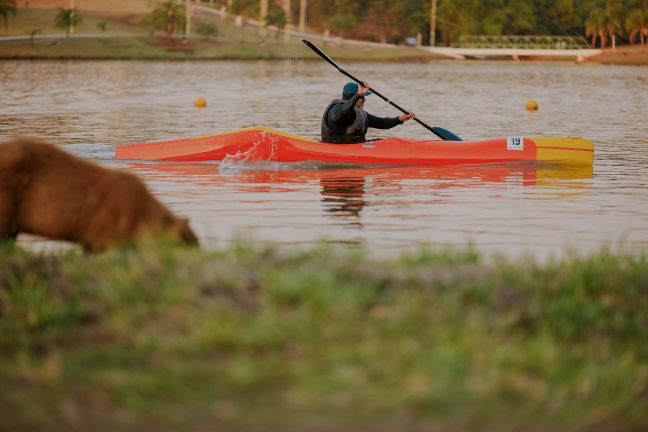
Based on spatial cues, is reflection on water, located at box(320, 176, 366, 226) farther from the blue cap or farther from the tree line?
the tree line

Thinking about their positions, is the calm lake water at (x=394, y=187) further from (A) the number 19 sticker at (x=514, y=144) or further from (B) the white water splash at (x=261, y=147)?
(A) the number 19 sticker at (x=514, y=144)

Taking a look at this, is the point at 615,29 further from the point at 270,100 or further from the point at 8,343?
the point at 8,343

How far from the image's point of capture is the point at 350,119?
17.5 metres

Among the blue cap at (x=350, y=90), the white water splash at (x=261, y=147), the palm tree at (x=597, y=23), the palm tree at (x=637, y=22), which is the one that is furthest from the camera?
the palm tree at (x=597, y=23)

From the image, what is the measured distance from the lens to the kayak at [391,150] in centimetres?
1806

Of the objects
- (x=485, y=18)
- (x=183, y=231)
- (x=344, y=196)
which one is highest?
(x=485, y=18)

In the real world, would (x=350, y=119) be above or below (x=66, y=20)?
below

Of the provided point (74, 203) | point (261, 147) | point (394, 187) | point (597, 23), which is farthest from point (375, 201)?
point (597, 23)

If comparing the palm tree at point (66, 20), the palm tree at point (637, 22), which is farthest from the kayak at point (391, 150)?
the palm tree at point (637, 22)

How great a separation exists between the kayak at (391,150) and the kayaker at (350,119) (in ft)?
0.49

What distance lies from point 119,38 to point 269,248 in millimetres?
102490

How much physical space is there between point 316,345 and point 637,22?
143619mm

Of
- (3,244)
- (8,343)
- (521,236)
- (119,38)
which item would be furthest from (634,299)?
(119,38)

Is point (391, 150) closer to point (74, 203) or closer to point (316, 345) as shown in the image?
point (74, 203)
